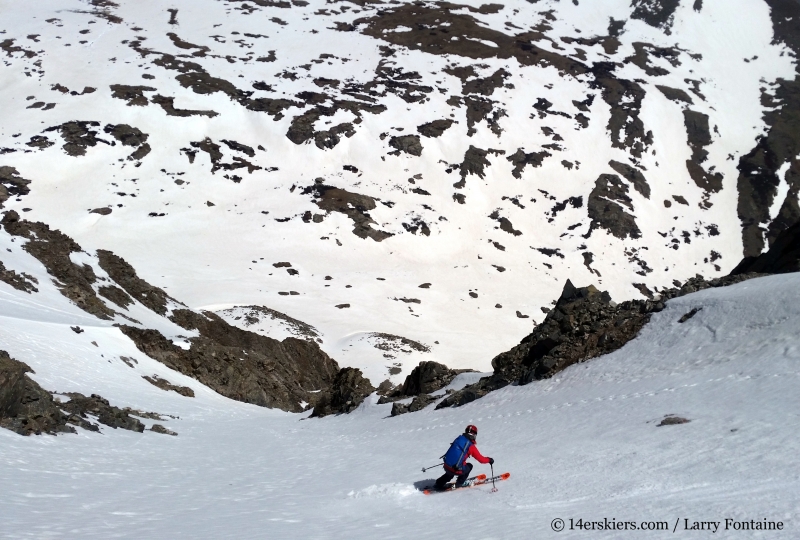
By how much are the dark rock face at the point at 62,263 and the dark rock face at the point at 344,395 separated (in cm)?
1295

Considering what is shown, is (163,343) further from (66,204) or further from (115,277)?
(66,204)

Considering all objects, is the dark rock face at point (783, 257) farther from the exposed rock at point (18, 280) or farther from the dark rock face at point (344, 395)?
the exposed rock at point (18, 280)

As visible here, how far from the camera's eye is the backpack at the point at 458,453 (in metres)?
11.0

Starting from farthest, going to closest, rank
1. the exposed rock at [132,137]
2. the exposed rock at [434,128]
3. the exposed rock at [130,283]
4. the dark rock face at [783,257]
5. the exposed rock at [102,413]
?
the exposed rock at [434,128] → the exposed rock at [132,137] → the exposed rock at [130,283] → the dark rock face at [783,257] → the exposed rock at [102,413]

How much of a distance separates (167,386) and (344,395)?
811 cm

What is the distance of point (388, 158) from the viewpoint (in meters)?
93.7

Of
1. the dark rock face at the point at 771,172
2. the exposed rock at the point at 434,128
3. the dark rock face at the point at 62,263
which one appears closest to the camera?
the dark rock face at the point at 62,263

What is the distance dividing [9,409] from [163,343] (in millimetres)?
20268

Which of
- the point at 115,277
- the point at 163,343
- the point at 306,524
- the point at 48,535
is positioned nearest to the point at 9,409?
the point at 48,535

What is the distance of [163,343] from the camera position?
33562mm

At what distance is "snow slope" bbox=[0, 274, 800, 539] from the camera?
8281 mm

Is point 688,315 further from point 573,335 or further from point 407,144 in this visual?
point 407,144

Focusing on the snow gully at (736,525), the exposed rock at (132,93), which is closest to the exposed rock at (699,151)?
the exposed rock at (132,93)

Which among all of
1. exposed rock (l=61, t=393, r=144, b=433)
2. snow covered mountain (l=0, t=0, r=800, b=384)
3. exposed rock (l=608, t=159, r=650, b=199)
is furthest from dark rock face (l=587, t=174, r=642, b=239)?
exposed rock (l=61, t=393, r=144, b=433)
